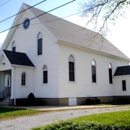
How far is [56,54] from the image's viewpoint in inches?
920

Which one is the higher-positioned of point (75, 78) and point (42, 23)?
point (42, 23)

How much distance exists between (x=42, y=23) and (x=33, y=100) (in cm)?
859

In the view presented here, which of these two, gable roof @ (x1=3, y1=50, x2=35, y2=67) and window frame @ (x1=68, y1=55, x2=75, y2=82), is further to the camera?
window frame @ (x1=68, y1=55, x2=75, y2=82)

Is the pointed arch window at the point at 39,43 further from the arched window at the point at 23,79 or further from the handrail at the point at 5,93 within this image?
the handrail at the point at 5,93

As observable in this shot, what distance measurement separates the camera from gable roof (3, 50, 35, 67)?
23.8 m

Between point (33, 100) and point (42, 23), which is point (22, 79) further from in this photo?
point (42, 23)

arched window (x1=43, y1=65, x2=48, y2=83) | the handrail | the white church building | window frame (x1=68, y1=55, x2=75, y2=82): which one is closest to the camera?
the white church building

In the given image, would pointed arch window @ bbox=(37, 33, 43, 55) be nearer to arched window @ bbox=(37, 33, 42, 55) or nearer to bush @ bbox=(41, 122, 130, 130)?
arched window @ bbox=(37, 33, 42, 55)

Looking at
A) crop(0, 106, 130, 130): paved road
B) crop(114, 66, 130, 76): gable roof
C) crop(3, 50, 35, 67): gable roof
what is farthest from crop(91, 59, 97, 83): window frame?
crop(0, 106, 130, 130): paved road

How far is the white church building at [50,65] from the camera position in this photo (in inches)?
920

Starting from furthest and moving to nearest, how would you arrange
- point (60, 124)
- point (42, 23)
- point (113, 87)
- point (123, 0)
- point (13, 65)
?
point (113, 87) → point (42, 23) → point (13, 65) → point (123, 0) → point (60, 124)

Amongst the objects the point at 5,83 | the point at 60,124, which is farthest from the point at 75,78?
the point at 60,124

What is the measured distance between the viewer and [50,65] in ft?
78.2

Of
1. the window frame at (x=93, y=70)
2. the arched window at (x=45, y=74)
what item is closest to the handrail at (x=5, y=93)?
the arched window at (x=45, y=74)
